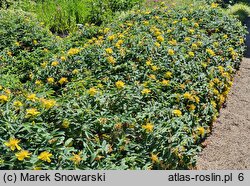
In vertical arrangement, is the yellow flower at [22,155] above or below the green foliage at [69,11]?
below

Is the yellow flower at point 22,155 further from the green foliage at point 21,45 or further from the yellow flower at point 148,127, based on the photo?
the green foliage at point 21,45

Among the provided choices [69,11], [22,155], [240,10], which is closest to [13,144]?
[22,155]

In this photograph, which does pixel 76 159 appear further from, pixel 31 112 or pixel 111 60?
pixel 111 60

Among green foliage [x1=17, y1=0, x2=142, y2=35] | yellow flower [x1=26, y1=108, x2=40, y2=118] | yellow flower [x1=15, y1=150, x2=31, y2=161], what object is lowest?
yellow flower [x1=15, y1=150, x2=31, y2=161]

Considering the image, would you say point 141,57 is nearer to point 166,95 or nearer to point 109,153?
point 166,95

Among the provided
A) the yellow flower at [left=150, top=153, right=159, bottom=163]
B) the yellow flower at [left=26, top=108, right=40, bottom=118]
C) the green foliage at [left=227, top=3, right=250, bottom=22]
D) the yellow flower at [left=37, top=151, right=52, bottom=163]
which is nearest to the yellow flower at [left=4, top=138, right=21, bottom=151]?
the yellow flower at [left=37, top=151, right=52, bottom=163]

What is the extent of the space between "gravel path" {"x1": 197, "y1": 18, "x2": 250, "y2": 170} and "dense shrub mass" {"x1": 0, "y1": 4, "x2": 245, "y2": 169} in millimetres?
187

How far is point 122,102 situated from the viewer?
3242 mm

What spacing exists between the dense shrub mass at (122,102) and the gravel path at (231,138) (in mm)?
187

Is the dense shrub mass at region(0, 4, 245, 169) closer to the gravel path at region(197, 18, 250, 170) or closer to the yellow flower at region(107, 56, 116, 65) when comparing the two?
the yellow flower at region(107, 56, 116, 65)

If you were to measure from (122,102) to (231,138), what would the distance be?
1.51 m

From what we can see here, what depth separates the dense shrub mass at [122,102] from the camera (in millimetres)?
2631

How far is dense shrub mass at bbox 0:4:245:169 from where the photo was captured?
2.63m

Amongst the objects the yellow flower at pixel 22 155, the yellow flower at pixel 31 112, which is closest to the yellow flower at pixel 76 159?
the yellow flower at pixel 22 155
